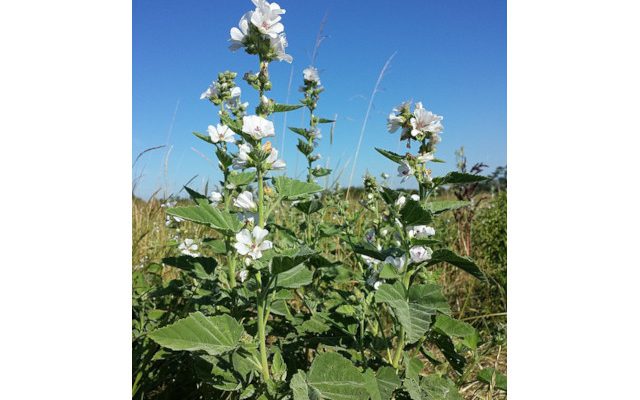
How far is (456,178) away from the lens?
1.10 metres

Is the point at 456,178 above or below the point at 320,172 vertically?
below

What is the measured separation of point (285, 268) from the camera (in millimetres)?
942

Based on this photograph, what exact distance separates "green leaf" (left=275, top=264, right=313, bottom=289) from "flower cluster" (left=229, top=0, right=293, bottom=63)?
0.46 metres

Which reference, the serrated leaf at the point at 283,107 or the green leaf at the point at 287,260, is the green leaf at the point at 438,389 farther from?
the serrated leaf at the point at 283,107

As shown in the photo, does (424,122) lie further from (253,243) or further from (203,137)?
(203,137)

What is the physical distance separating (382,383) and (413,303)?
0.61ft

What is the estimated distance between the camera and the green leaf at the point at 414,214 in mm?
1016

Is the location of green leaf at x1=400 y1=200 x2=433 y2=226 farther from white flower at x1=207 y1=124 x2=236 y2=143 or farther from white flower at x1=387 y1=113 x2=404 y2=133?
white flower at x1=207 y1=124 x2=236 y2=143

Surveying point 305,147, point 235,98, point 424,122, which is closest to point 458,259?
point 424,122

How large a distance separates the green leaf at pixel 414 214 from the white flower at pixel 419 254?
81mm

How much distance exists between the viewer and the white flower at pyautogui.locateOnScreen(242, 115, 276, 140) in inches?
39.3

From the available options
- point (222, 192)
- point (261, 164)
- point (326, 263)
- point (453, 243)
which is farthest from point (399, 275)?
point (453, 243)

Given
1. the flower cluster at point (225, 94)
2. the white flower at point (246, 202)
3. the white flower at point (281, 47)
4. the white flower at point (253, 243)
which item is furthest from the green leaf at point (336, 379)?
the flower cluster at point (225, 94)
